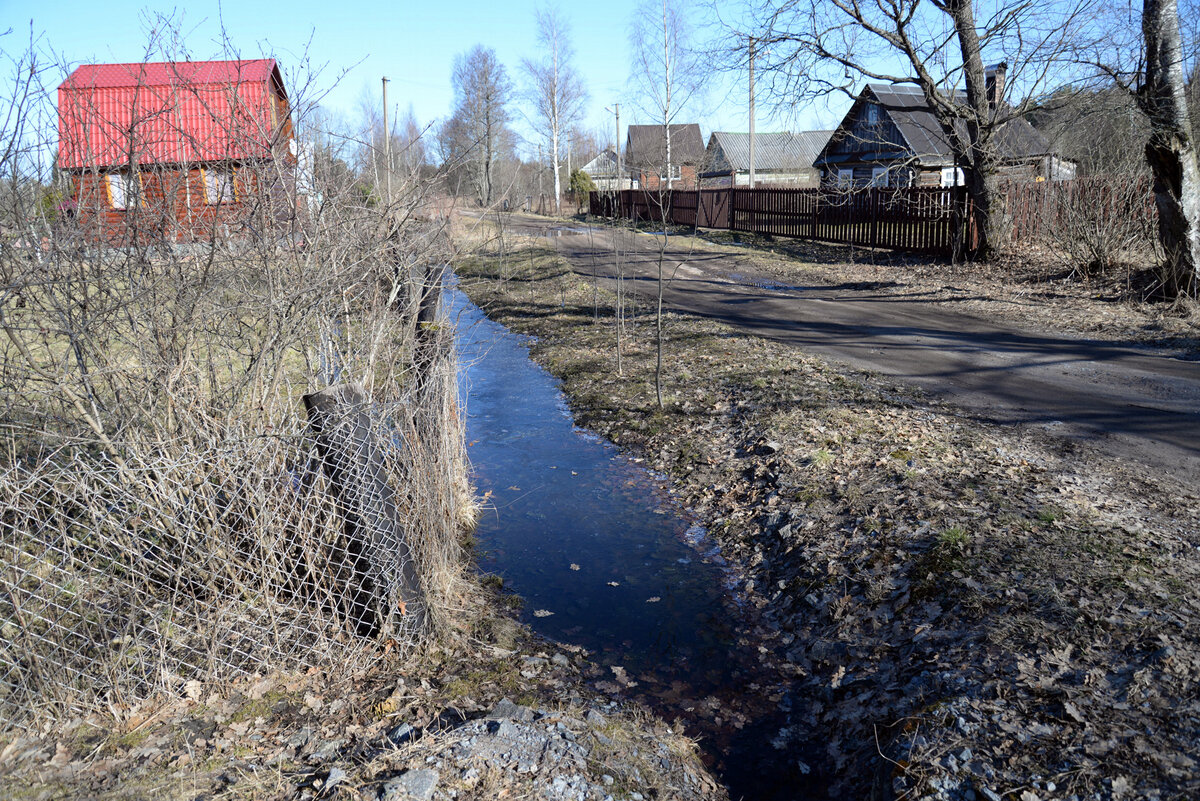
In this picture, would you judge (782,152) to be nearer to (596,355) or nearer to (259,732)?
(596,355)

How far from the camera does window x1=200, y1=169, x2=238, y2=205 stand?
403cm

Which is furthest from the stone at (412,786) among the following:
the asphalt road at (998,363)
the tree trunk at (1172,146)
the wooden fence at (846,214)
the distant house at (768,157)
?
the distant house at (768,157)

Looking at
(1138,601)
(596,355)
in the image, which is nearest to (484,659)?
(1138,601)

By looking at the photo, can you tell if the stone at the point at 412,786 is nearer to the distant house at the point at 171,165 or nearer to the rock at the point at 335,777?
the rock at the point at 335,777

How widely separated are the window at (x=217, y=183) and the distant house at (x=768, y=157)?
51.9 metres

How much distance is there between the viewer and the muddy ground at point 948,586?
3.03 meters

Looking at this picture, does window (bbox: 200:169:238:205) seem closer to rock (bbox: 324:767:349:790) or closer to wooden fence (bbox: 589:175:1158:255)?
rock (bbox: 324:767:349:790)

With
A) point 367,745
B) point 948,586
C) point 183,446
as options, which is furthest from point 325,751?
point 948,586

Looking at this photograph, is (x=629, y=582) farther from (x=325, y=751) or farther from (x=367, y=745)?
(x=325, y=751)

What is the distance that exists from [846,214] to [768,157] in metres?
40.0

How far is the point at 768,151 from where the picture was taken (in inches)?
2362

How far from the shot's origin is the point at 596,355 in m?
11.2

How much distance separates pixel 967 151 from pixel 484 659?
15684 mm

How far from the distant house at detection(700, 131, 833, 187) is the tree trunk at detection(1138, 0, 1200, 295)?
43.6m
